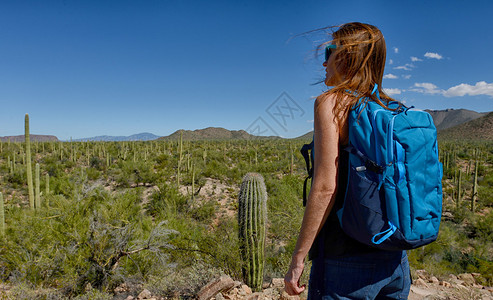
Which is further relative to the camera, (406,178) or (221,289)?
(221,289)

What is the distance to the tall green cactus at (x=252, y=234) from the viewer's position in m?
3.89

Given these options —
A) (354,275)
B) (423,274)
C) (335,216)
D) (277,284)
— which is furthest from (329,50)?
(423,274)

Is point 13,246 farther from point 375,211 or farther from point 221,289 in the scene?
point 375,211

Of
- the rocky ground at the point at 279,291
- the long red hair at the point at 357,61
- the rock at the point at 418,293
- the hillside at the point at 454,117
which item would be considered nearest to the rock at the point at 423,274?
the rocky ground at the point at 279,291

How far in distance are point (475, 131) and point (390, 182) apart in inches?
3229

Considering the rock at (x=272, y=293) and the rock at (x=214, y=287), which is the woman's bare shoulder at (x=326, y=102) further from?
the rock at (x=272, y=293)

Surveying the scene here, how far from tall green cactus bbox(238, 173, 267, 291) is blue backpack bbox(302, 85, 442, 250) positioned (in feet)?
9.61

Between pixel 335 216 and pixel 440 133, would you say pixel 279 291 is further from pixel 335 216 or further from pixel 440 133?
pixel 440 133

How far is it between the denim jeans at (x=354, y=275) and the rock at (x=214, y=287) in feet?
7.05

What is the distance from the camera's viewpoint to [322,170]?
44.5 inches

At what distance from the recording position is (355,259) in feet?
3.74

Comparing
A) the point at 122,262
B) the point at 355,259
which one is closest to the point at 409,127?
the point at 355,259

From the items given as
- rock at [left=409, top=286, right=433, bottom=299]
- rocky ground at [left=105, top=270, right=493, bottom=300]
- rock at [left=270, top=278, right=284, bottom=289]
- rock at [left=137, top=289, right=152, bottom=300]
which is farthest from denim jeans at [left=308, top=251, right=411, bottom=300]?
rock at [left=409, top=286, right=433, bottom=299]

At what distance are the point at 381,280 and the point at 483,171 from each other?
2173 centimetres
